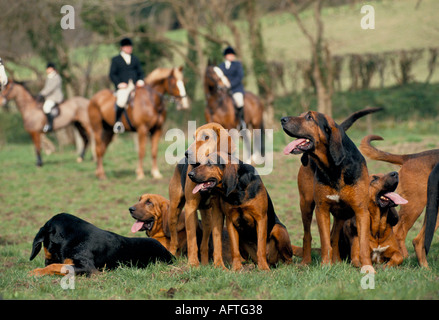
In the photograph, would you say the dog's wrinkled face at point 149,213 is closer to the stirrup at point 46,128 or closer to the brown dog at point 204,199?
the brown dog at point 204,199

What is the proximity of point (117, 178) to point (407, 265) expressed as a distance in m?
9.69

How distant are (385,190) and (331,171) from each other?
0.72 meters

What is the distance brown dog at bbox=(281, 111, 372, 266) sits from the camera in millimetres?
5738

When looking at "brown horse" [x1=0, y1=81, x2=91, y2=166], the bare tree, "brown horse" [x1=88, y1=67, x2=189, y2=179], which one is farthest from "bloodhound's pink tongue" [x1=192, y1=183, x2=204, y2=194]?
the bare tree

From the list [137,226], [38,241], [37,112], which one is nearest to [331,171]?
[137,226]

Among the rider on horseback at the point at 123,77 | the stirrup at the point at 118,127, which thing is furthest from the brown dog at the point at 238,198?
the stirrup at the point at 118,127

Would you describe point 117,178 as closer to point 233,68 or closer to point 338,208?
point 233,68

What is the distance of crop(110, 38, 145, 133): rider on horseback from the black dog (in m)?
8.47

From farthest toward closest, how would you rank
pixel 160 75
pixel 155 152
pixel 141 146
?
pixel 141 146 → pixel 155 152 → pixel 160 75

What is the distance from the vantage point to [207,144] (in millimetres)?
6316

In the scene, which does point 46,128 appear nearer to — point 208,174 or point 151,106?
point 151,106

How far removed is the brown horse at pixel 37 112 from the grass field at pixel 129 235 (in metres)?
1.04

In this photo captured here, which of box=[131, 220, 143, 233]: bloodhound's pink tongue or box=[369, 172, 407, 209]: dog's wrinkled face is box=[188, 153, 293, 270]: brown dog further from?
box=[131, 220, 143, 233]: bloodhound's pink tongue

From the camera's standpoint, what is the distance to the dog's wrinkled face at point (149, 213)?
23.5 feet
